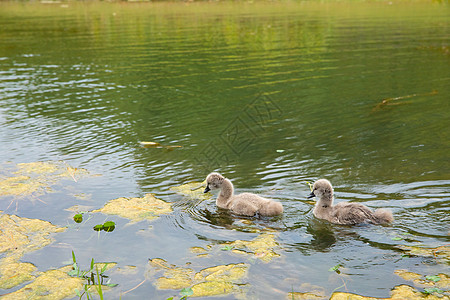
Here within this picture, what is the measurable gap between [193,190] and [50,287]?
326 centimetres

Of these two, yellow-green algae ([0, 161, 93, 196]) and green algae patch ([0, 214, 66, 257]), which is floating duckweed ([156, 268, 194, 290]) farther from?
yellow-green algae ([0, 161, 93, 196])

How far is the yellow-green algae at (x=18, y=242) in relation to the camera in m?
5.87

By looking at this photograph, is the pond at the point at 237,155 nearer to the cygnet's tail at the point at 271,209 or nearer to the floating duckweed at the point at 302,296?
the floating duckweed at the point at 302,296

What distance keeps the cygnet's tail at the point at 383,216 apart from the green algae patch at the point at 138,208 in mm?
3063

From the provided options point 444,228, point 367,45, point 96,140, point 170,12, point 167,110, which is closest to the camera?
point 444,228

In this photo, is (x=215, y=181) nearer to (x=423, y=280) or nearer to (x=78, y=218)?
(x=78, y=218)

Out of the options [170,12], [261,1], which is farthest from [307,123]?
[261,1]

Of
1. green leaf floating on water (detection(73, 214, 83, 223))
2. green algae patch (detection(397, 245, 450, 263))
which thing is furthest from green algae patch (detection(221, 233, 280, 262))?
green leaf floating on water (detection(73, 214, 83, 223))

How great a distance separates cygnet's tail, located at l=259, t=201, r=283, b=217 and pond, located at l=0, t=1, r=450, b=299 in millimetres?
161

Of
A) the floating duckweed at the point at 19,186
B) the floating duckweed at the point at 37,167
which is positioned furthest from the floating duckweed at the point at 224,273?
the floating duckweed at the point at 37,167

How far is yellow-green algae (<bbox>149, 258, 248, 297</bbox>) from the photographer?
5492mm

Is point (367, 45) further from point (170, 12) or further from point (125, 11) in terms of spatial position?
point (125, 11)

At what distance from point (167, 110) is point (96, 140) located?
9.35 feet

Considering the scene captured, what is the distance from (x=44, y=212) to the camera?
25.2 ft
